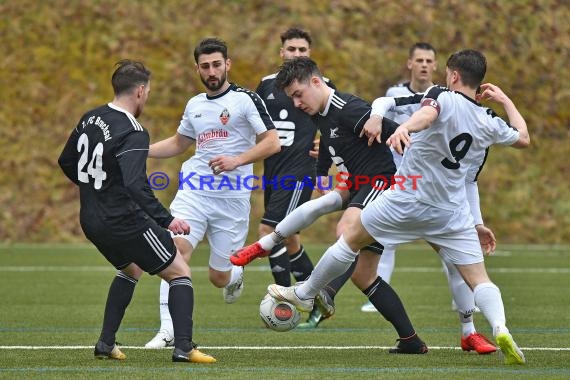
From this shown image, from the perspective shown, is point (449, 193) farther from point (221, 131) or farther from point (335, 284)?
point (221, 131)

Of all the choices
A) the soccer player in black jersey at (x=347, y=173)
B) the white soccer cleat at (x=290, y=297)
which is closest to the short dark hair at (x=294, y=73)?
the soccer player in black jersey at (x=347, y=173)

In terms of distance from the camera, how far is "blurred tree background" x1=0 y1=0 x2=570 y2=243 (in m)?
Answer: 19.8

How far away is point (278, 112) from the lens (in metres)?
10.7

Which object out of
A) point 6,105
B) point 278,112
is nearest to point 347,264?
point 278,112

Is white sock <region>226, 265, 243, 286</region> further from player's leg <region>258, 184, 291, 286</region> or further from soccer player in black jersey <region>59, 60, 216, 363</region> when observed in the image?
soccer player in black jersey <region>59, 60, 216, 363</region>

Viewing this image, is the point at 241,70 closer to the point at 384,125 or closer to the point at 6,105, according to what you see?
the point at 6,105

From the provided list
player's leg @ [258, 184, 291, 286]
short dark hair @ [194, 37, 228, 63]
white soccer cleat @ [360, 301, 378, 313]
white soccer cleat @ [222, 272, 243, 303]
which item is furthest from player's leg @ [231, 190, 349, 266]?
white soccer cleat @ [360, 301, 378, 313]

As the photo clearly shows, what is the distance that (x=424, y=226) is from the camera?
7.04 meters

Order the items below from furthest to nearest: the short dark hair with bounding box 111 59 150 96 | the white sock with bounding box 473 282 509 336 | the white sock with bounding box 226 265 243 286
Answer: the white sock with bounding box 226 265 243 286
the short dark hair with bounding box 111 59 150 96
the white sock with bounding box 473 282 509 336

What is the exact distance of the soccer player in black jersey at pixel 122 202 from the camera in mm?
6730

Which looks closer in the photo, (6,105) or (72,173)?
(72,173)

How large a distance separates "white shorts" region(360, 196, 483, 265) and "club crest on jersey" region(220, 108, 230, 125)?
1.94m

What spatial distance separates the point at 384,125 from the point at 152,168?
12.6 meters

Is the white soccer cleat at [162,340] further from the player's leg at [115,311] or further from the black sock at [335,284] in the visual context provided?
the black sock at [335,284]
